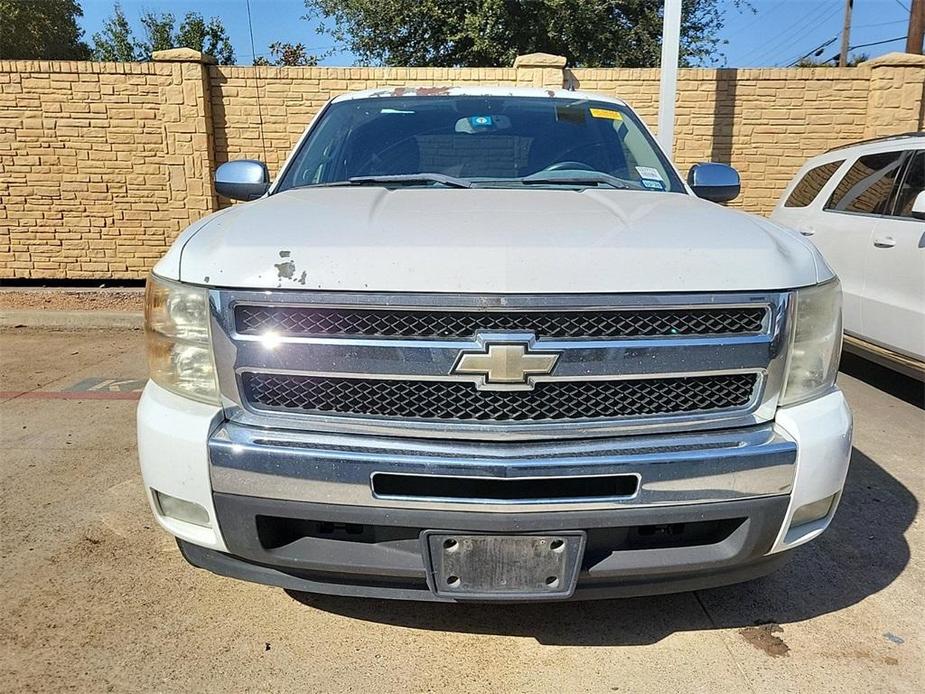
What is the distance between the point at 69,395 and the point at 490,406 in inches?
174

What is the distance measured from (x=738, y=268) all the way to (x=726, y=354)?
0.80 ft

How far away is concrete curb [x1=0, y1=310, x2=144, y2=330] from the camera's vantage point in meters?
7.58

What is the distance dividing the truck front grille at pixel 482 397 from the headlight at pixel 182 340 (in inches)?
5.7

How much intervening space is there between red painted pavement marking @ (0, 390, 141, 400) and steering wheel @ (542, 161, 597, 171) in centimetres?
352

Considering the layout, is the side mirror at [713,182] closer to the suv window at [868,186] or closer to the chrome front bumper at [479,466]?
the chrome front bumper at [479,466]

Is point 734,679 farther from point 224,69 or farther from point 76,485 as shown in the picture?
point 224,69

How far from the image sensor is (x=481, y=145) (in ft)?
10.9

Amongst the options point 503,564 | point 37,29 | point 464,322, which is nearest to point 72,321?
point 464,322

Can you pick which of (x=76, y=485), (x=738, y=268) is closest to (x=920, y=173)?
(x=738, y=268)

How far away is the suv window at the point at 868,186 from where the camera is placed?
5211mm

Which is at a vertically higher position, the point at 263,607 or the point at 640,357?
the point at 640,357

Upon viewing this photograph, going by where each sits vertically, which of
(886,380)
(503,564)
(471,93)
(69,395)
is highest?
(471,93)

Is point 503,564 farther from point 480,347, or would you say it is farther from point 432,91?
point 432,91

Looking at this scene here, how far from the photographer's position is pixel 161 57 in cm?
830
